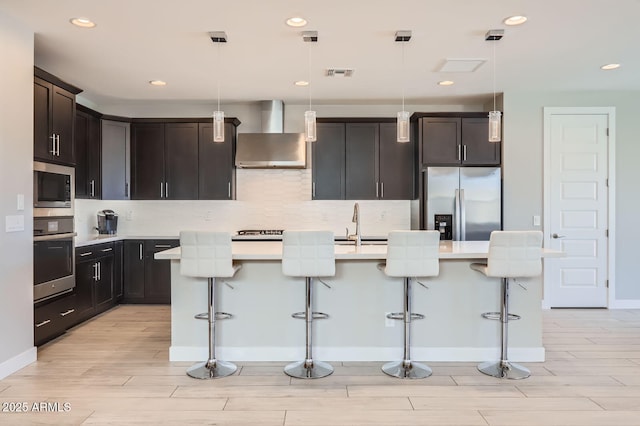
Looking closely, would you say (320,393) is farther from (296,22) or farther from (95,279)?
(95,279)

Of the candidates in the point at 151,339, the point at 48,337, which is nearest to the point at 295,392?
the point at 151,339

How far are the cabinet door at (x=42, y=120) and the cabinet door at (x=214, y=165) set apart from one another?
2.06m

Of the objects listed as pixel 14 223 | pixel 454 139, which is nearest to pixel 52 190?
pixel 14 223

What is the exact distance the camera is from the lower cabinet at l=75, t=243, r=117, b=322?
452cm

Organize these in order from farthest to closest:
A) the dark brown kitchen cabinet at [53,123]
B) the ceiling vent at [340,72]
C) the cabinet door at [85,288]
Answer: the cabinet door at [85,288], the ceiling vent at [340,72], the dark brown kitchen cabinet at [53,123]

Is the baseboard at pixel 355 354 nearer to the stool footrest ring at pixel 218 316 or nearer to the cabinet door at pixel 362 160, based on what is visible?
the stool footrest ring at pixel 218 316

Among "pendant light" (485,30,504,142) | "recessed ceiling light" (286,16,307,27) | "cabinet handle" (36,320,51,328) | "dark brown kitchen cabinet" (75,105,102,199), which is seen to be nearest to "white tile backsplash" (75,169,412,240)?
"dark brown kitchen cabinet" (75,105,102,199)

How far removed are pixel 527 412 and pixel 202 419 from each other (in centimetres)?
195

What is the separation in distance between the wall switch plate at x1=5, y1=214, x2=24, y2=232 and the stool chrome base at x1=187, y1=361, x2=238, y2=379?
65.7 inches

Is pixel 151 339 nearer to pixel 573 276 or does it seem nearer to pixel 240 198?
pixel 240 198

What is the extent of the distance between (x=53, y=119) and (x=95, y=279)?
192 cm

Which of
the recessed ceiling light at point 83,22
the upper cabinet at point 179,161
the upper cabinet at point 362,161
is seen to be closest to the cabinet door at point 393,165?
the upper cabinet at point 362,161

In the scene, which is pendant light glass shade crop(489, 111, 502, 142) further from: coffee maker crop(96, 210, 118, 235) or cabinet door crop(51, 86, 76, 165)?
coffee maker crop(96, 210, 118, 235)

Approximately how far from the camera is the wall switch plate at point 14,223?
3100 millimetres
